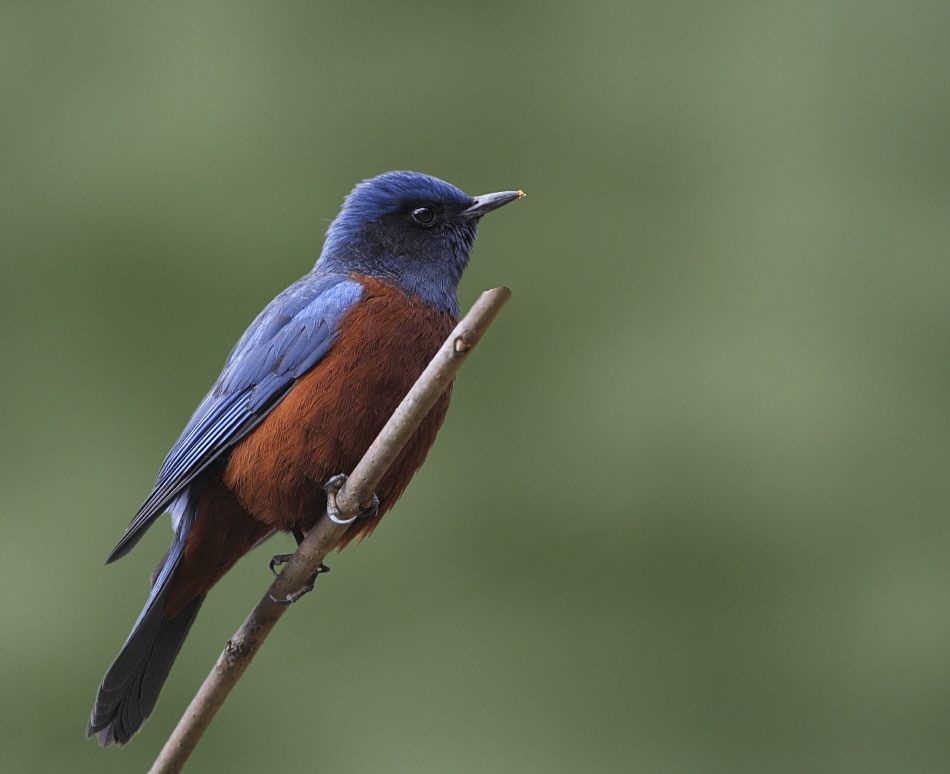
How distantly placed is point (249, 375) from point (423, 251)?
1.81 ft

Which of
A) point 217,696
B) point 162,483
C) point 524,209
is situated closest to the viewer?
point 217,696

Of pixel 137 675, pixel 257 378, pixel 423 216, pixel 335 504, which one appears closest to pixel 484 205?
pixel 423 216

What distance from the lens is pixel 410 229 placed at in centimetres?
281

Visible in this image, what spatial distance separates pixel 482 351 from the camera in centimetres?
536

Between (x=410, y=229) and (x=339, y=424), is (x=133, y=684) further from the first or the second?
(x=410, y=229)

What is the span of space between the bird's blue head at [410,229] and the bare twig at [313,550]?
91 cm

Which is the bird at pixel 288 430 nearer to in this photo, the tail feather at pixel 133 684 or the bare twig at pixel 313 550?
the tail feather at pixel 133 684

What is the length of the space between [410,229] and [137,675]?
129 cm

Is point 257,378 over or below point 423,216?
below

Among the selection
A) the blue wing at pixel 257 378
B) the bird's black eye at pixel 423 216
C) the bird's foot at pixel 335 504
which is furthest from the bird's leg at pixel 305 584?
the bird's black eye at pixel 423 216

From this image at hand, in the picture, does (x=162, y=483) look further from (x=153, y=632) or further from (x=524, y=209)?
(x=524, y=209)

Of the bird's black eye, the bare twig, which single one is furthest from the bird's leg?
the bird's black eye

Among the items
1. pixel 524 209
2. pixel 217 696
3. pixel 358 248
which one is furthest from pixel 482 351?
pixel 217 696

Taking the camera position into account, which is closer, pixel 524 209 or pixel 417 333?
pixel 417 333
